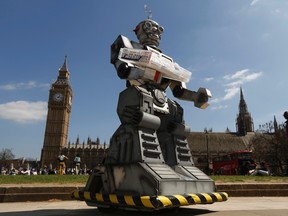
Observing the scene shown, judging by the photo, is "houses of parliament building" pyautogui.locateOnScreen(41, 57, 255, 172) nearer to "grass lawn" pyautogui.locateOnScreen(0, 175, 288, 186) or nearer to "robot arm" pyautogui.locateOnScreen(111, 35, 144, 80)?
"grass lawn" pyautogui.locateOnScreen(0, 175, 288, 186)

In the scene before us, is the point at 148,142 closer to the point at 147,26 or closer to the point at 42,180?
the point at 147,26

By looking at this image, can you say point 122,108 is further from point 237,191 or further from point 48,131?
point 48,131

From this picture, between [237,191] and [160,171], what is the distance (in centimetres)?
515

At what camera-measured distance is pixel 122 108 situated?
18.0 ft

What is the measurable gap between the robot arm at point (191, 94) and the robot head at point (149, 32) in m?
1.19

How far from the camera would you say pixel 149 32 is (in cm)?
648

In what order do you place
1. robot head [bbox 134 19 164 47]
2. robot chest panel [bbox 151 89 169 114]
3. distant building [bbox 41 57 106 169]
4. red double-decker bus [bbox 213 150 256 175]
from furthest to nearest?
distant building [bbox 41 57 106 169] → red double-decker bus [bbox 213 150 256 175] → robot head [bbox 134 19 164 47] → robot chest panel [bbox 151 89 169 114]

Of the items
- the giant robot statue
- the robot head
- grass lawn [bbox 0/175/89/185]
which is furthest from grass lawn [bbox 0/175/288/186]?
the robot head

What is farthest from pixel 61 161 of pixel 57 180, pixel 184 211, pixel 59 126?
pixel 59 126

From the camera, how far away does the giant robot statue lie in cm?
429

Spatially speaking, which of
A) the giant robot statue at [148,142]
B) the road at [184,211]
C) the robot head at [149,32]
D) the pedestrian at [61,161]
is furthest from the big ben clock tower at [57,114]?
the giant robot statue at [148,142]

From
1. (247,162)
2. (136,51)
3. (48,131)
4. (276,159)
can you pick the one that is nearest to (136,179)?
(136,51)

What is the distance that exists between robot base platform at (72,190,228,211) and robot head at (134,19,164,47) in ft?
12.8

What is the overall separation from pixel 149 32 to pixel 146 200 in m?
4.31
